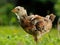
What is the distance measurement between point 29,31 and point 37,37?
0.21m

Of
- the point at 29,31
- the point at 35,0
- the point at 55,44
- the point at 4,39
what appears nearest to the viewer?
the point at 29,31

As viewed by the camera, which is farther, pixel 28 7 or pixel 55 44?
pixel 28 7

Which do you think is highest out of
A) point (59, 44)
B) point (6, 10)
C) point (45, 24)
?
point (45, 24)

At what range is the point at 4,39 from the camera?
8.95 metres

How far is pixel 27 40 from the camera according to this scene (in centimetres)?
877

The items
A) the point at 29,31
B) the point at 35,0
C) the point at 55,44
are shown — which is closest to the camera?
the point at 29,31

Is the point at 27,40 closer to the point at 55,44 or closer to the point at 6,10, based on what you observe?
the point at 55,44

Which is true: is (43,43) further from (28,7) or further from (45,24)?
(28,7)

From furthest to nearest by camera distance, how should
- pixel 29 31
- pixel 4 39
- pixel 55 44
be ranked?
pixel 4 39 → pixel 55 44 → pixel 29 31

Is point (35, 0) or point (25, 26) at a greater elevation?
point (25, 26)

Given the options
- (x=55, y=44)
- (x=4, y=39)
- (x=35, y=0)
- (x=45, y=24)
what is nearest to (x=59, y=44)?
(x=55, y=44)

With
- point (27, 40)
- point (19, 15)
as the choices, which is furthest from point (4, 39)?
point (19, 15)

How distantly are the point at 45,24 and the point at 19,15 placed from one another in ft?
1.92

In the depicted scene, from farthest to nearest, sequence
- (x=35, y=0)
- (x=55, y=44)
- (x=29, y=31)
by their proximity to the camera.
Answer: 1. (x=35, y=0)
2. (x=55, y=44)
3. (x=29, y=31)
